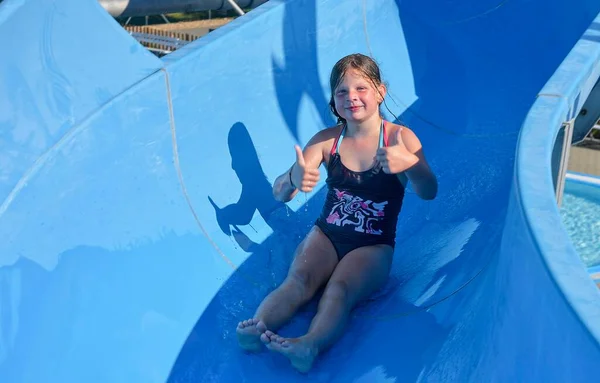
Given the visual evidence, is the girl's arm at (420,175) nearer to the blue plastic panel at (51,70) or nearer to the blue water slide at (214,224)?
the blue water slide at (214,224)

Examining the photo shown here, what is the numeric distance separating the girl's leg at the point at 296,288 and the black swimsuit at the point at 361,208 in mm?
52

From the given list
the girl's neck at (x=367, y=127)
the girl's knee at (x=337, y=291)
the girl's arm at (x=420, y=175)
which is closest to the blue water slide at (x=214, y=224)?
the girl's knee at (x=337, y=291)

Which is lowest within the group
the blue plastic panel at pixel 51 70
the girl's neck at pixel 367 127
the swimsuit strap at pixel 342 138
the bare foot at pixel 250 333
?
the bare foot at pixel 250 333

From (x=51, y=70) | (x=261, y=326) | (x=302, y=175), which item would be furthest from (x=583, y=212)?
(x=51, y=70)

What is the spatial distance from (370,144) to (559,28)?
1642 mm

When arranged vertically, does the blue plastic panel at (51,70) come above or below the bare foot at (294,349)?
above

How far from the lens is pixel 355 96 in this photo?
97.9 inches

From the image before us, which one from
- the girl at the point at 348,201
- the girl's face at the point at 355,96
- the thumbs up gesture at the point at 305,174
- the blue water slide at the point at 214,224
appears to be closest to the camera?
the blue water slide at the point at 214,224

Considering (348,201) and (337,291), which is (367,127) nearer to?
(348,201)

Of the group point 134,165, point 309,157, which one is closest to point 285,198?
point 309,157

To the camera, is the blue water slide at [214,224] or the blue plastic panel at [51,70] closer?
the blue water slide at [214,224]

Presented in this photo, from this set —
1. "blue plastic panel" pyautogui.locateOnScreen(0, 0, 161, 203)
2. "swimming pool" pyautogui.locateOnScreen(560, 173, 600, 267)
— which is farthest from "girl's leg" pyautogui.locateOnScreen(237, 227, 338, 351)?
"swimming pool" pyautogui.locateOnScreen(560, 173, 600, 267)

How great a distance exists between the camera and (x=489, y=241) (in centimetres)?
256

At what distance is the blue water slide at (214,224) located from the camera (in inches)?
65.7
